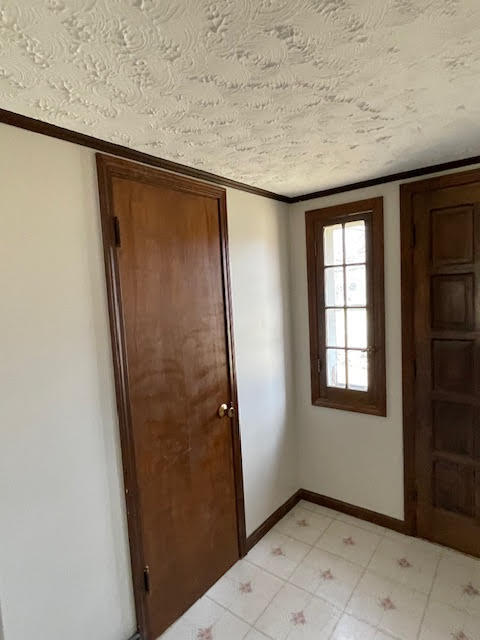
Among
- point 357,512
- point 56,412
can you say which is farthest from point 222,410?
point 357,512

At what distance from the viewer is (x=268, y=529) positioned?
2.38m

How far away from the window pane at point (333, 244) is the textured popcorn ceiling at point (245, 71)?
2.62ft

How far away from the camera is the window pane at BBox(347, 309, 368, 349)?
91.6 inches

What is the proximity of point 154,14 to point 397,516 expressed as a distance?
275 centimetres

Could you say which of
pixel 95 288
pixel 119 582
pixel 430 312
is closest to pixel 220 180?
pixel 95 288

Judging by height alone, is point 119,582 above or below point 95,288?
below

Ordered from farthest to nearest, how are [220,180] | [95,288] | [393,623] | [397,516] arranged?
1. [397,516]
2. [220,180]
3. [393,623]
4. [95,288]

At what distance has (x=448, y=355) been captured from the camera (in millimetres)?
2039

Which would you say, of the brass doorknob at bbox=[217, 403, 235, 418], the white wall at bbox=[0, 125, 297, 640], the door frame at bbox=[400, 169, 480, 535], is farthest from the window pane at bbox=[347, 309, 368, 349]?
the white wall at bbox=[0, 125, 297, 640]

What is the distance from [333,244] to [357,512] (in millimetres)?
1848

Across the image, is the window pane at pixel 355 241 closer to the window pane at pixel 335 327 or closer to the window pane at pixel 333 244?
the window pane at pixel 333 244

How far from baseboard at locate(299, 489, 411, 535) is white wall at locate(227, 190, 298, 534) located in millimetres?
144

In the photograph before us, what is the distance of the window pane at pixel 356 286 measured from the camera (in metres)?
2.30

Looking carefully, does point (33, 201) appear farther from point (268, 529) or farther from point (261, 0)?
point (268, 529)
